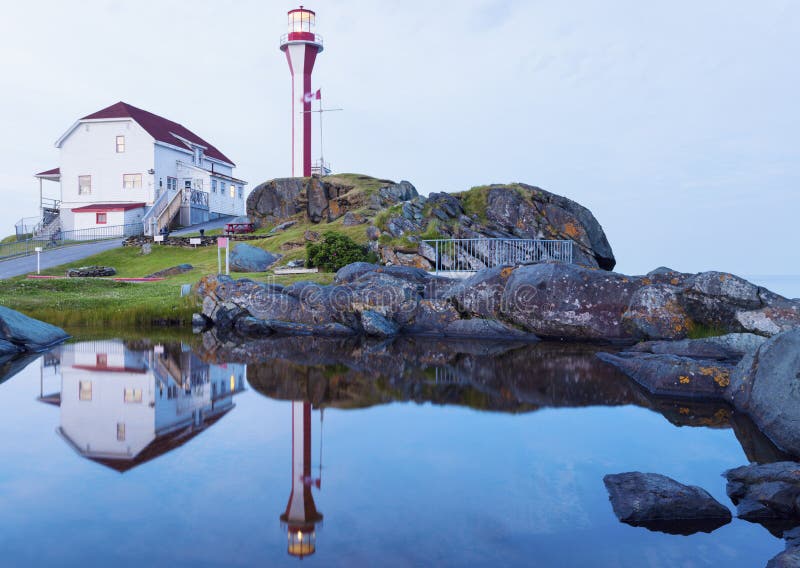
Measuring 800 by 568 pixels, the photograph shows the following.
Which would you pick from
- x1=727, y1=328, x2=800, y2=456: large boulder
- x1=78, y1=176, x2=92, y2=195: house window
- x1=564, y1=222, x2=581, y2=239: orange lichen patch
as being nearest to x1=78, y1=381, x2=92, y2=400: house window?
x1=727, y1=328, x2=800, y2=456: large boulder

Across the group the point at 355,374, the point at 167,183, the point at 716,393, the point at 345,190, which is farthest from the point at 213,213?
the point at 716,393

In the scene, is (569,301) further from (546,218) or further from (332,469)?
(546,218)

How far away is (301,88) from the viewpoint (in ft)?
189

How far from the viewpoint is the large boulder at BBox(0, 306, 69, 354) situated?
1490 centimetres

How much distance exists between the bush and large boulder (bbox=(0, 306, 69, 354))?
49.5 feet

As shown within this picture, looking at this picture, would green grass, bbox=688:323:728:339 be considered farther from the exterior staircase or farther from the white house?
the white house

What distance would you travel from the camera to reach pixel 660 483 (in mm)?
5754

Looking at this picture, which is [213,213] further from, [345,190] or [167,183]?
[345,190]

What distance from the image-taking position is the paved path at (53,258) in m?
38.4

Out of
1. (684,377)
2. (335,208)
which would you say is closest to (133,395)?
(684,377)

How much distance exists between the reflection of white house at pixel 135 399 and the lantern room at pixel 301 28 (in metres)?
49.5

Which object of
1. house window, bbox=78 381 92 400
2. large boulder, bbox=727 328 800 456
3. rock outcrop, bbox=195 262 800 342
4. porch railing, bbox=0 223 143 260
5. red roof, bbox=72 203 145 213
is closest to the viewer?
large boulder, bbox=727 328 800 456

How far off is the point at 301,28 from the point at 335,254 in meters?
37.1

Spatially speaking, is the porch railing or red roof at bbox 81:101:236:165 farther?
red roof at bbox 81:101:236:165
